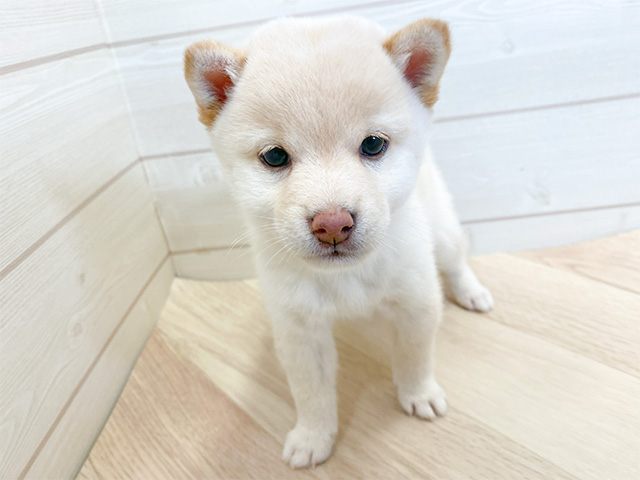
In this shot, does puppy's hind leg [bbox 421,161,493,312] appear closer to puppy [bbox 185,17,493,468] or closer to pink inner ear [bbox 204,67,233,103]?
puppy [bbox 185,17,493,468]

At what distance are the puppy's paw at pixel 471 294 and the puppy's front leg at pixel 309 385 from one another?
1.90ft

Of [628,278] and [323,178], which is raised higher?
[323,178]

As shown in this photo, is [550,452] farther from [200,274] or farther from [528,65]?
[200,274]

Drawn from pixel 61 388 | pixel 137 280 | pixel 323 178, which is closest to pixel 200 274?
pixel 137 280

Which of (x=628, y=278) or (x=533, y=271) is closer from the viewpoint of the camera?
(x=628, y=278)

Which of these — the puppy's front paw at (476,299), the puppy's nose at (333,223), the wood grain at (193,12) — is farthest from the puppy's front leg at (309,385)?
the wood grain at (193,12)

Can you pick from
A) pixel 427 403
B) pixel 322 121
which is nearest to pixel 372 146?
pixel 322 121

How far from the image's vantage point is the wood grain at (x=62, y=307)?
91 cm

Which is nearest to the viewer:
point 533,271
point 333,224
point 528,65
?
point 333,224

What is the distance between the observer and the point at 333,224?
740 millimetres

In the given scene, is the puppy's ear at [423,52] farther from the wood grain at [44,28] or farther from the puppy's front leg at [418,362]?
the wood grain at [44,28]

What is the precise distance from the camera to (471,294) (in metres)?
A: 1.42

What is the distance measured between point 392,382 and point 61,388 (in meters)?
0.84

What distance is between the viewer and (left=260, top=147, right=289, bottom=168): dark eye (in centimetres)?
82
